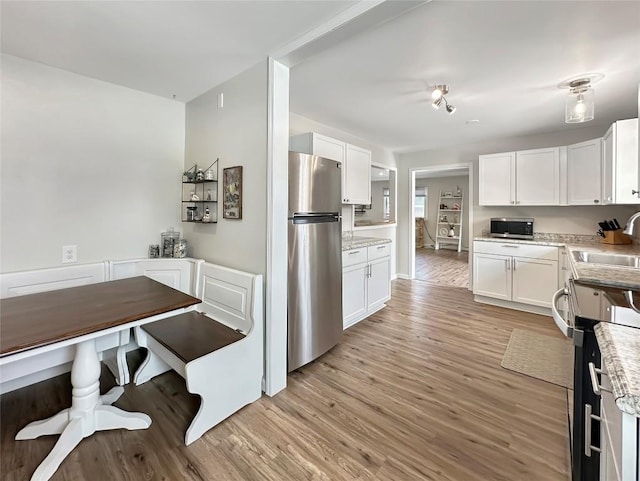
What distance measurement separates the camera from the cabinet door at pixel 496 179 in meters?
4.10

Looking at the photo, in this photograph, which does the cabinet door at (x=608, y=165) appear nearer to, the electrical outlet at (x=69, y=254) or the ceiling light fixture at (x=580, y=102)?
the ceiling light fixture at (x=580, y=102)

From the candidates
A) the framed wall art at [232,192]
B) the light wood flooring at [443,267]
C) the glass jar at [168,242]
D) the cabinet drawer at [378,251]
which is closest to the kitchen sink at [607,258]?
the cabinet drawer at [378,251]

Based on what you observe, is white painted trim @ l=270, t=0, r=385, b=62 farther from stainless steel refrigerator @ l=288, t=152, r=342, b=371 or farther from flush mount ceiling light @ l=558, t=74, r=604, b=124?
flush mount ceiling light @ l=558, t=74, r=604, b=124

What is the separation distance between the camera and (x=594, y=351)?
112cm

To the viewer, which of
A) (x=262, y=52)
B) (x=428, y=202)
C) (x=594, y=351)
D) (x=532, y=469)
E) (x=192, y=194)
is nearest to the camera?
(x=594, y=351)

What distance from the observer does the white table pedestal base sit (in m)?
1.61

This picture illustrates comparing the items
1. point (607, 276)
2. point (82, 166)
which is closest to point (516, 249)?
point (607, 276)

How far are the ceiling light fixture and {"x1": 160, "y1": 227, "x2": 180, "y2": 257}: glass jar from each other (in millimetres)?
3918

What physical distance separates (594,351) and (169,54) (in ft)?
9.85

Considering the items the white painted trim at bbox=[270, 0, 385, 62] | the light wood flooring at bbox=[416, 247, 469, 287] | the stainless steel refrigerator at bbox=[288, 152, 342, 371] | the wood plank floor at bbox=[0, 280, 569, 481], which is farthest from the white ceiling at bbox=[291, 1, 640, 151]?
the light wood flooring at bbox=[416, 247, 469, 287]

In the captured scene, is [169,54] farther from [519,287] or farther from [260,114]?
[519,287]

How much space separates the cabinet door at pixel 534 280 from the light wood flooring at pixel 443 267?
1281mm

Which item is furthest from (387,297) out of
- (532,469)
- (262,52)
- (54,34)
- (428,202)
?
(428,202)

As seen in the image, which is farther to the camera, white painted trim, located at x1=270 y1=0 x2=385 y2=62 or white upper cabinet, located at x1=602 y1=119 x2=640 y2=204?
white upper cabinet, located at x1=602 y1=119 x2=640 y2=204
